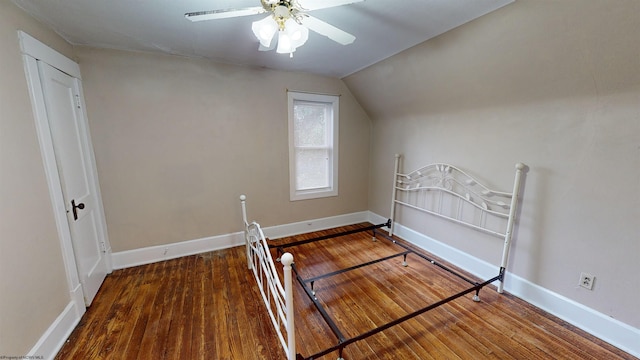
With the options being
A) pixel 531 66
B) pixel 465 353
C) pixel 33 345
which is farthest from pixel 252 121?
pixel 465 353

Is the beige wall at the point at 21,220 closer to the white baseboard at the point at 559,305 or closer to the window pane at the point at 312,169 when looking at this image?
the window pane at the point at 312,169

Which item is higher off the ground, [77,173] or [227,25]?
[227,25]

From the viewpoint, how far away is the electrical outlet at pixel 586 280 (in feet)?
5.96

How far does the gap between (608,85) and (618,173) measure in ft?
1.98

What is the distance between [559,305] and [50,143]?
13.7 ft

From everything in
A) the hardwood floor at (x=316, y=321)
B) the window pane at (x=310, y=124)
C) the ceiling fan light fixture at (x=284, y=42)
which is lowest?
the hardwood floor at (x=316, y=321)

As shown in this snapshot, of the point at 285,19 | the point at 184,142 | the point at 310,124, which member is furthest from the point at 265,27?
the point at 310,124

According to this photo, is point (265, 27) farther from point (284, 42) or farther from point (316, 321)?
point (316, 321)

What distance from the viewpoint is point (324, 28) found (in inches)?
58.7

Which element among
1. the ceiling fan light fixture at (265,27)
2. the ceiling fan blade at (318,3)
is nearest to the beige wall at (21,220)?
the ceiling fan light fixture at (265,27)

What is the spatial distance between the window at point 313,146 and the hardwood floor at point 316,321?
138 centimetres

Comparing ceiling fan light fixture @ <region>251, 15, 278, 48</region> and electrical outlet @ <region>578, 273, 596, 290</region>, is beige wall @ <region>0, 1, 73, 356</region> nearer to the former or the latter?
ceiling fan light fixture @ <region>251, 15, 278, 48</region>

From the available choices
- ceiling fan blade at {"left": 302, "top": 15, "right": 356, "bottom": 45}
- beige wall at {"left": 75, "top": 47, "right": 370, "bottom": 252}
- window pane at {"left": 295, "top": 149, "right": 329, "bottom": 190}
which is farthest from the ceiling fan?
window pane at {"left": 295, "top": 149, "right": 329, "bottom": 190}

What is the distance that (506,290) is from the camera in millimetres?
2303
